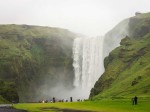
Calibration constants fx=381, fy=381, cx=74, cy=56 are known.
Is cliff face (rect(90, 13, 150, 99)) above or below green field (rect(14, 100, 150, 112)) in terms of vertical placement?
above

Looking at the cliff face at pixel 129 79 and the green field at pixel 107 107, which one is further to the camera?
the cliff face at pixel 129 79

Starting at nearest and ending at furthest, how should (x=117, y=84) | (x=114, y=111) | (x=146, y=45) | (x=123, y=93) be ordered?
(x=114, y=111), (x=123, y=93), (x=117, y=84), (x=146, y=45)

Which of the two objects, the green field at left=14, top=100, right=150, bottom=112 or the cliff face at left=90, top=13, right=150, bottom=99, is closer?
the green field at left=14, top=100, right=150, bottom=112

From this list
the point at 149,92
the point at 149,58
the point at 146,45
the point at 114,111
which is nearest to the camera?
the point at 114,111

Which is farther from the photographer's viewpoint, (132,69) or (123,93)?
(132,69)

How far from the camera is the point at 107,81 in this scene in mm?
192375

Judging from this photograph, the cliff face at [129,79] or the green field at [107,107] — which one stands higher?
the cliff face at [129,79]

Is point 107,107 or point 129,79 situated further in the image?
point 129,79

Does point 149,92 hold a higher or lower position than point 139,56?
lower

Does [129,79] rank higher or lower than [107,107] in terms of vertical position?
higher

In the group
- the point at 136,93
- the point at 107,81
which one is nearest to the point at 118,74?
the point at 107,81

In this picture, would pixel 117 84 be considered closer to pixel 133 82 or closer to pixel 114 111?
pixel 133 82

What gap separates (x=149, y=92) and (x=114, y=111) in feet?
193

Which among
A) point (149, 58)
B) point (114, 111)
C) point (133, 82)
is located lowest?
point (114, 111)
